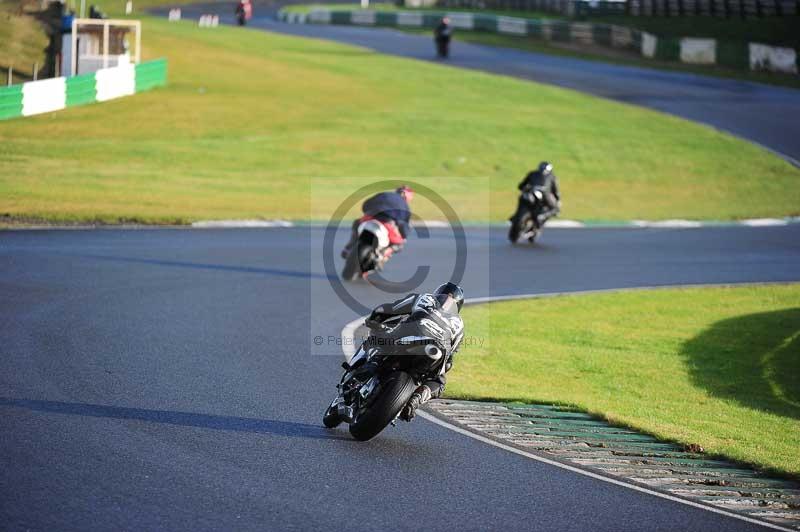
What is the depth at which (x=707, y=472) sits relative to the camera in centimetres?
928

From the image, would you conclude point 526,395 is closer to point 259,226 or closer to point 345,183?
point 259,226

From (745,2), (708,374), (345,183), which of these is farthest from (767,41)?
(708,374)

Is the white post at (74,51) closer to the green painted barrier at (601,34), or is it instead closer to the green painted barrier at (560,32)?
the green painted barrier at (601,34)

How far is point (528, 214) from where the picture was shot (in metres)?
21.8

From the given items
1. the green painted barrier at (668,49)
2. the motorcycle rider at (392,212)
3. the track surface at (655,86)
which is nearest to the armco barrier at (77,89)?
the motorcycle rider at (392,212)

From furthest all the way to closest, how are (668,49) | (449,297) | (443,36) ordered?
(668,49)
(443,36)
(449,297)

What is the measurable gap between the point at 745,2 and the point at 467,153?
28753mm

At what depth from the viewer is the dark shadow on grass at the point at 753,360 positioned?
12.9 meters

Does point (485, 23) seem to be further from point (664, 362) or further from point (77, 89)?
point (664, 362)

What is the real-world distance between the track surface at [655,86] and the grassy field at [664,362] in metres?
19.6

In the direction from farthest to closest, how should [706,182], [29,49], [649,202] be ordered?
1. [29,49]
2. [706,182]
3. [649,202]

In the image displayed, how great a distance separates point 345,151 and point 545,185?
1130cm

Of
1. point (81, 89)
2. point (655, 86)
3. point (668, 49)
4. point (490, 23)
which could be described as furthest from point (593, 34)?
point (81, 89)

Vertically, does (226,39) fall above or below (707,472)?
above
